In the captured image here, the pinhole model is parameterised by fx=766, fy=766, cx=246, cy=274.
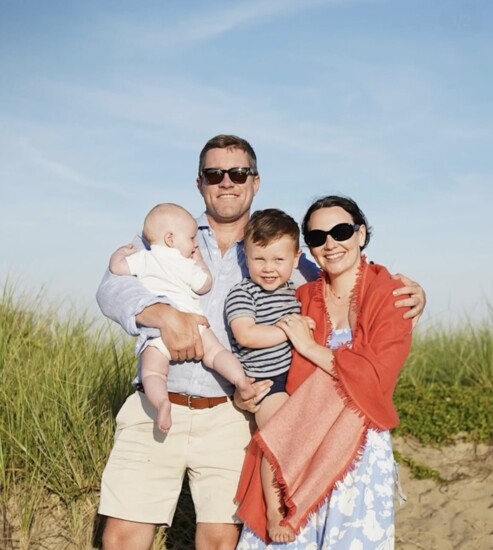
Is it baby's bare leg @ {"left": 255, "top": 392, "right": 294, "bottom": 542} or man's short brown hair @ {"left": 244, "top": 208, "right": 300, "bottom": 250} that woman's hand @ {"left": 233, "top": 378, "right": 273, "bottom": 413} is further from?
man's short brown hair @ {"left": 244, "top": 208, "right": 300, "bottom": 250}

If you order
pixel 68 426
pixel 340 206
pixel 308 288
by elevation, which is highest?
pixel 340 206

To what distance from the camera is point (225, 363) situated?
12.1ft

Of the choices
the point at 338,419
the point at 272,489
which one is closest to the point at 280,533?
the point at 272,489

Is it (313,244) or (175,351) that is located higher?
(313,244)

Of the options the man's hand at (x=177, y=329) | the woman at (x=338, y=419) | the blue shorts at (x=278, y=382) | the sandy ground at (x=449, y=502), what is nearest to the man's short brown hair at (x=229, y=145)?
the woman at (x=338, y=419)

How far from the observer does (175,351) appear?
3732 millimetres

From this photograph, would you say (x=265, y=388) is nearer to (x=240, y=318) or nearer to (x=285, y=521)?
(x=240, y=318)

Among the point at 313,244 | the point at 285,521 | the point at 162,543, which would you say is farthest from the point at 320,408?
the point at 162,543

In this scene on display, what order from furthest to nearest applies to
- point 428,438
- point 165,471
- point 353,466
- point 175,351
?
point 428,438 < point 165,471 < point 175,351 < point 353,466

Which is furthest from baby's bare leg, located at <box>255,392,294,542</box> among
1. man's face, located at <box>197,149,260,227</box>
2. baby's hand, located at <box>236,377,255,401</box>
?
man's face, located at <box>197,149,260,227</box>

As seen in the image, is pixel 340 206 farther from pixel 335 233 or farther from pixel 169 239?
pixel 169 239

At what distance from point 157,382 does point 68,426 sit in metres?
1.75

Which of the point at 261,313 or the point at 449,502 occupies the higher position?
the point at 261,313

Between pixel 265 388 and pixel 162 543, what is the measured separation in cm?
179
